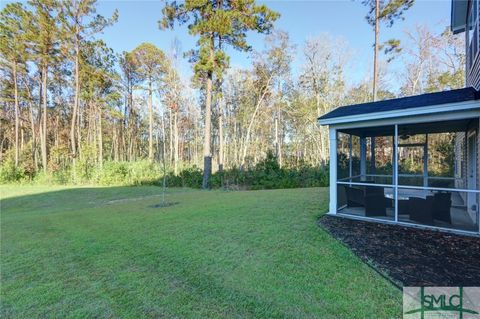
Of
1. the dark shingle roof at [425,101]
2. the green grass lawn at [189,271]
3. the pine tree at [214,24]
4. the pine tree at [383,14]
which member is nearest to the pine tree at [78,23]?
the pine tree at [214,24]

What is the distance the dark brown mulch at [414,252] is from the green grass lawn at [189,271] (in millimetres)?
255

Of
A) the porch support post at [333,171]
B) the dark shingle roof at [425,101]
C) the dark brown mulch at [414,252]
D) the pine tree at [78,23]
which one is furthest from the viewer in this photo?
the pine tree at [78,23]

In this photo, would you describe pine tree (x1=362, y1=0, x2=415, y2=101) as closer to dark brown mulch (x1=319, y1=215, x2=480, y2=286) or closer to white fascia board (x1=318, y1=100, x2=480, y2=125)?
white fascia board (x1=318, y1=100, x2=480, y2=125)

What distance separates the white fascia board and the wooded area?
230 inches

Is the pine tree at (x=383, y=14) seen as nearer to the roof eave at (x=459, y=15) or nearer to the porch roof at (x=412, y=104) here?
the roof eave at (x=459, y=15)

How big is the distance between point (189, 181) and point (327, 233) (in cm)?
998

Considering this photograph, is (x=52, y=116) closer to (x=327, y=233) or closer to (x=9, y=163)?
(x=9, y=163)

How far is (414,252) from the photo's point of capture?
3.54 metres

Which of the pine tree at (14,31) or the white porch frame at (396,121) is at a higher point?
the pine tree at (14,31)

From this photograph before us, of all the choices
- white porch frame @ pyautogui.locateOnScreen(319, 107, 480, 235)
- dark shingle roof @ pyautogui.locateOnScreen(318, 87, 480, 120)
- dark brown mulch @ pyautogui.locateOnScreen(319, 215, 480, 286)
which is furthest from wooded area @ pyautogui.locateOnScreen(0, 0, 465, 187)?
dark brown mulch @ pyautogui.locateOnScreen(319, 215, 480, 286)

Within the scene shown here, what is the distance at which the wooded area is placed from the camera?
13.2 metres

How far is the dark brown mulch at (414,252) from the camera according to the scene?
2.84m

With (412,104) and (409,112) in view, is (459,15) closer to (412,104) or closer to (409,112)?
(412,104)

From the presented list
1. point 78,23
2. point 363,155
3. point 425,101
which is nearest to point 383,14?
point 363,155
